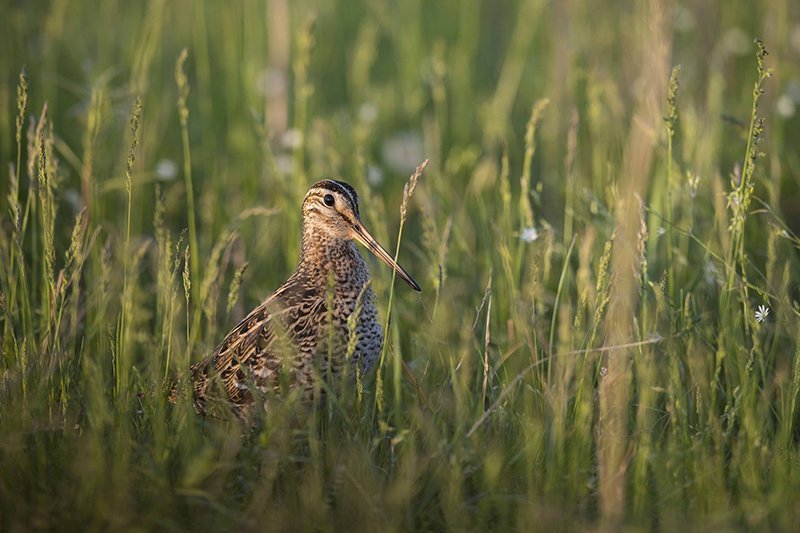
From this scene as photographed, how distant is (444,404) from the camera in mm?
3666

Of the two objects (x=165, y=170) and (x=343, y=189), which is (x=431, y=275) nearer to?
(x=343, y=189)

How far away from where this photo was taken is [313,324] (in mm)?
4066

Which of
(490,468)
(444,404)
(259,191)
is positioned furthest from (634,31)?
(490,468)

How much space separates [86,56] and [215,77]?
872 millimetres

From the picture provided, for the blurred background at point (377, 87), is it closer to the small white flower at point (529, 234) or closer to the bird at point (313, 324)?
the bird at point (313, 324)

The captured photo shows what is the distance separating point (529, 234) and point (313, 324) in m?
1.06

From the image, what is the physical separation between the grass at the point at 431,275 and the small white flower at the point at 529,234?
2 cm

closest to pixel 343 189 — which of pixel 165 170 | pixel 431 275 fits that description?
pixel 431 275

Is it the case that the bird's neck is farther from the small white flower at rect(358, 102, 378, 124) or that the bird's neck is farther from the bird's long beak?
the small white flower at rect(358, 102, 378, 124)

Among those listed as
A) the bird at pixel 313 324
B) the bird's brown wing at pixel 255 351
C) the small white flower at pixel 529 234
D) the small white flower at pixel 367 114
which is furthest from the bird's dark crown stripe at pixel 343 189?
the small white flower at pixel 367 114

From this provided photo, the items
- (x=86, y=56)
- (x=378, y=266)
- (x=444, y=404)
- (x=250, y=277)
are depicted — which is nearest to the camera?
(x=444, y=404)

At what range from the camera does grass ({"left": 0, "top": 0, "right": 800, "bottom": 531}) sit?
10.5 feet

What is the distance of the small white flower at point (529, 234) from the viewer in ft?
14.5

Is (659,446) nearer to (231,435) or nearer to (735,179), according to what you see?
(735,179)
